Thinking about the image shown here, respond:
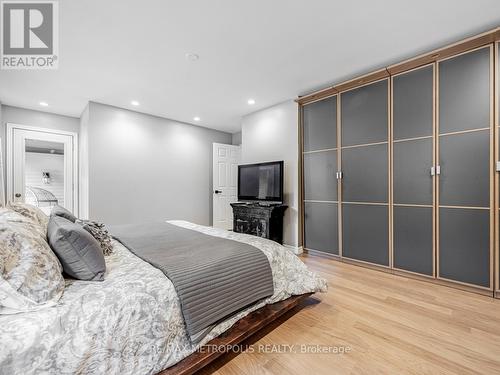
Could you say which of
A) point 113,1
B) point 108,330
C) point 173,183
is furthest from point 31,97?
point 108,330

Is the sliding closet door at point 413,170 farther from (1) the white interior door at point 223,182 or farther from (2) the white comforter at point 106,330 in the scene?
(1) the white interior door at point 223,182

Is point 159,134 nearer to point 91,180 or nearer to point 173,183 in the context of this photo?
point 173,183

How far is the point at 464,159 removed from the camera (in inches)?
92.2

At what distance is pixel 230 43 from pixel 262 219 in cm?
249

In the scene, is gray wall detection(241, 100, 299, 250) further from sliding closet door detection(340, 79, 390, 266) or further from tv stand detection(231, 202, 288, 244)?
sliding closet door detection(340, 79, 390, 266)

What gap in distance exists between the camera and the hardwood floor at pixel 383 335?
1.39 metres

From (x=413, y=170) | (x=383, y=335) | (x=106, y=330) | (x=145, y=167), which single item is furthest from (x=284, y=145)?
(x=106, y=330)

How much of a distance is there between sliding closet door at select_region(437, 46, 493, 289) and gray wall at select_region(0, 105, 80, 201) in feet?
19.3

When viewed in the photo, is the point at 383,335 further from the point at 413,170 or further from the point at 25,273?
the point at 25,273

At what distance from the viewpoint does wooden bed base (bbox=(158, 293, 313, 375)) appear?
1187 millimetres

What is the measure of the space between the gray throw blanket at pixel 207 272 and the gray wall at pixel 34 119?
12.2ft

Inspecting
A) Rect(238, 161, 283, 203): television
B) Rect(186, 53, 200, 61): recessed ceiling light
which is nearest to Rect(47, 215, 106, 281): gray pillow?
Rect(186, 53, 200, 61): recessed ceiling light

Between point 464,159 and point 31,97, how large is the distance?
5.79m

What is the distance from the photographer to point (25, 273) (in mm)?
1000
